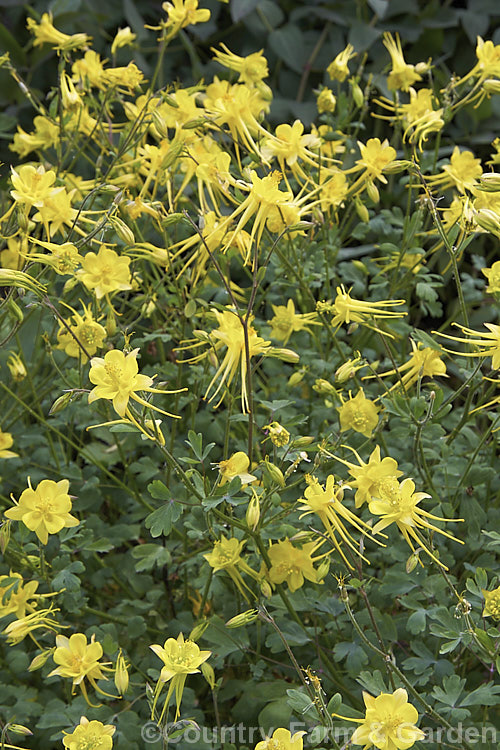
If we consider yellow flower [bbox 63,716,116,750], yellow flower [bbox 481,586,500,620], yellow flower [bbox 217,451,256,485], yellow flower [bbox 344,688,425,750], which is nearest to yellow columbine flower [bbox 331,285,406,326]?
yellow flower [bbox 217,451,256,485]

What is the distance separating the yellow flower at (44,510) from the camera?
1.10m

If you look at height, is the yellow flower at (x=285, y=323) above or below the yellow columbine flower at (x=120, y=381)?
below

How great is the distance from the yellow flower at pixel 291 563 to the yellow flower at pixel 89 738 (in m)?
0.29

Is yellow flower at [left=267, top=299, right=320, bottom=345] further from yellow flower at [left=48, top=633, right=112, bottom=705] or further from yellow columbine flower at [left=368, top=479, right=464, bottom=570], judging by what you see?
yellow flower at [left=48, top=633, right=112, bottom=705]

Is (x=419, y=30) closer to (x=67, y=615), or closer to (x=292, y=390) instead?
(x=292, y=390)

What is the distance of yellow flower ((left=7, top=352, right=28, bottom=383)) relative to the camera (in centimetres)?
138

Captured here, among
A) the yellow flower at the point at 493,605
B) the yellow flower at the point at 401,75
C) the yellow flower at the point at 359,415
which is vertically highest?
the yellow flower at the point at 401,75

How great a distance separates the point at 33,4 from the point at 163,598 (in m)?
2.03

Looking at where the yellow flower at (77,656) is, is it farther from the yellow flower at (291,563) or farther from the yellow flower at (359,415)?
the yellow flower at (359,415)

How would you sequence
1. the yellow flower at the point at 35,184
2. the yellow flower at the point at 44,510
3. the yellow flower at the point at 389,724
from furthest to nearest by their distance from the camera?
the yellow flower at the point at 35,184 < the yellow flower at the point at 44,510 < the yellow flower at the point at 389,724

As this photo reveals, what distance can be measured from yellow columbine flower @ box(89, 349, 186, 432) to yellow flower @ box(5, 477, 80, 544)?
24 centimetres

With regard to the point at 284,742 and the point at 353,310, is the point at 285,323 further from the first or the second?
the point at 284,742

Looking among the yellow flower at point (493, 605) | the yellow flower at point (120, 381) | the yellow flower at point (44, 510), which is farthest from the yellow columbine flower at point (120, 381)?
the yellow flower at point (493, 605)

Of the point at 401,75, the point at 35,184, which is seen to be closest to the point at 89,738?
the point at 35,184
